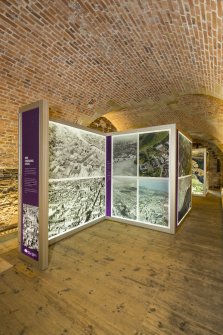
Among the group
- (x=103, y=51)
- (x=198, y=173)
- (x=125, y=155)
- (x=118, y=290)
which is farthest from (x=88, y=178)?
(x=198, y=173)

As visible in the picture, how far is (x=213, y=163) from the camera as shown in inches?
579

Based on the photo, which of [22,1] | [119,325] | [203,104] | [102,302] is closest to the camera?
[119,325]

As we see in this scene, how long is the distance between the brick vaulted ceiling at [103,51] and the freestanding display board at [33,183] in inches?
57.9

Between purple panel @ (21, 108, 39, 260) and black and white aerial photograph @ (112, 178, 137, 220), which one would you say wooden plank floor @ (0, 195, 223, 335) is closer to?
purple panel @ (21, 108, 39, 260)

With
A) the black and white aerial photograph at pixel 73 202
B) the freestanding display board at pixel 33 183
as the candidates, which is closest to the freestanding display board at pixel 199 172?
the black and white aerial photograph at pixel 73 202

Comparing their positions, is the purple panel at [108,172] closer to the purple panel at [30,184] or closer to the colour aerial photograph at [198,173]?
the purple panel at [30,184]

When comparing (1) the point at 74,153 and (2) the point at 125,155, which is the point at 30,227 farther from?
(2) the point at 125,155

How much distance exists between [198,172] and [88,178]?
843cm

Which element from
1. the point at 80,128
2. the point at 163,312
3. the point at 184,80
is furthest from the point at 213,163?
the point at 163,312

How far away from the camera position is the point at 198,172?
10812 mm

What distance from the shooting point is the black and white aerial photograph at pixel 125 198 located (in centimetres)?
516

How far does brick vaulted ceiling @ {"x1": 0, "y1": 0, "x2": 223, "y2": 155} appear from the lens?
2904mm

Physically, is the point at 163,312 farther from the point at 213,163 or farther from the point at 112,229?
the point at 213,163

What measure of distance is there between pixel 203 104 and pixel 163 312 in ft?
24.3
